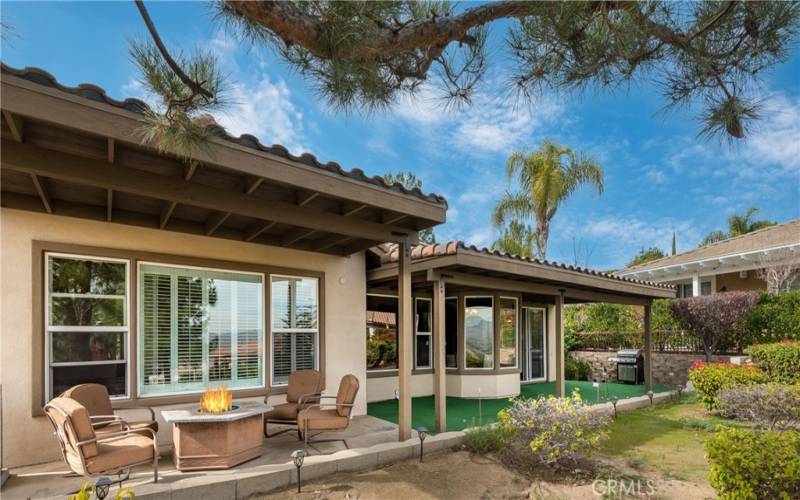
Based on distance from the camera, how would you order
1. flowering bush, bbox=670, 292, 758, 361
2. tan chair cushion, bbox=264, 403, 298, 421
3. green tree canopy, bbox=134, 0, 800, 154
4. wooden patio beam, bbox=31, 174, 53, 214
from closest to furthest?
green tree canopy, bbox=134, 0, 800, 154, wooden patio beam, bbox=31, 174, 53, 214, tan chair cushion, bbox=264, 403, 298, 421, flowering bush, bbox=670, 292, 758, 361

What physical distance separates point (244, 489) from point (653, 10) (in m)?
5.45

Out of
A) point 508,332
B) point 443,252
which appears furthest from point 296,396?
point 508,332

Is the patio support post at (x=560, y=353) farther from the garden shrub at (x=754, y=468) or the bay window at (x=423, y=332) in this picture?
the garden shrub at (x=754, y=468)

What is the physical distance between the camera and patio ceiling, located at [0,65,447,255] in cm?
342

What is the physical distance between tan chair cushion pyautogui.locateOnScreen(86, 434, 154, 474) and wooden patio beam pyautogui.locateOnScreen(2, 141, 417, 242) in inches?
98.4

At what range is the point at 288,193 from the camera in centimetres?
540

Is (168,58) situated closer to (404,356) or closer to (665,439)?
(404,356)

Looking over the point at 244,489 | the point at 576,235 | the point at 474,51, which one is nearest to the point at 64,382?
the point at 244,489

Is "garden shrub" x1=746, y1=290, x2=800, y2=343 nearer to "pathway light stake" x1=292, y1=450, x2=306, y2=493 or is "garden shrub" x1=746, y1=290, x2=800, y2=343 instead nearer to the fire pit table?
"pathway light stake" x1=292, y1=450, x2=306, y2=493

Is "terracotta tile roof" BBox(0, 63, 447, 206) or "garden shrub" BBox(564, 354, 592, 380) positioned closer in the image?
"terracotta tile roof" BBox(0, 63, 447, 206)

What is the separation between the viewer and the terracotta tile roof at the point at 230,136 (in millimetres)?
3215

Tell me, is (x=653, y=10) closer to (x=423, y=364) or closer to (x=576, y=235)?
(x=423, y=364)

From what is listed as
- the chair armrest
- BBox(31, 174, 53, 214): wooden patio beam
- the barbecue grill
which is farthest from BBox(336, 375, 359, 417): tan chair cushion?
the barbecue grill

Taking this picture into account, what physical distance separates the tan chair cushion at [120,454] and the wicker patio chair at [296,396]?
1997mm
